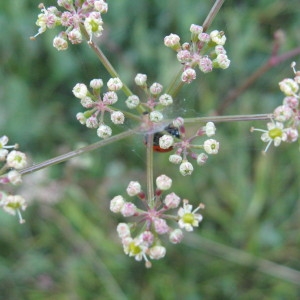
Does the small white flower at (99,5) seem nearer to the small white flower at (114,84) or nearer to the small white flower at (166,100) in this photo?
the small white flower at (114,84)

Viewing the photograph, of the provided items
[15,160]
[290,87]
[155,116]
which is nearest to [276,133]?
[290,87]

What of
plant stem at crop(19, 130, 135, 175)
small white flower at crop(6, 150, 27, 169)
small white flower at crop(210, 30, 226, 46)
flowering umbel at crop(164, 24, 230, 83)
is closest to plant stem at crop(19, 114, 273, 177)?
plant stem at crop(19, 130, 135, 175)

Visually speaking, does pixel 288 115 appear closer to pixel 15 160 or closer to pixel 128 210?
pixel 128 210

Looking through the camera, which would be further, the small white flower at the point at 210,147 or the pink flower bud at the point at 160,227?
the small white flower at the point at 210,147

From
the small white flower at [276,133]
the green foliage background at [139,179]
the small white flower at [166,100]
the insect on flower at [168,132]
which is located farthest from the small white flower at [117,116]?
the green foliage background at [139,179]

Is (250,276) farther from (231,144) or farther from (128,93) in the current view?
(128,93)

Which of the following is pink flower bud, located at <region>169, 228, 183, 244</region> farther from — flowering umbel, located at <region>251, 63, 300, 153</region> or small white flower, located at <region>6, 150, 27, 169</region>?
small white flower, located at <region>6, 150, 27, 169</region>
